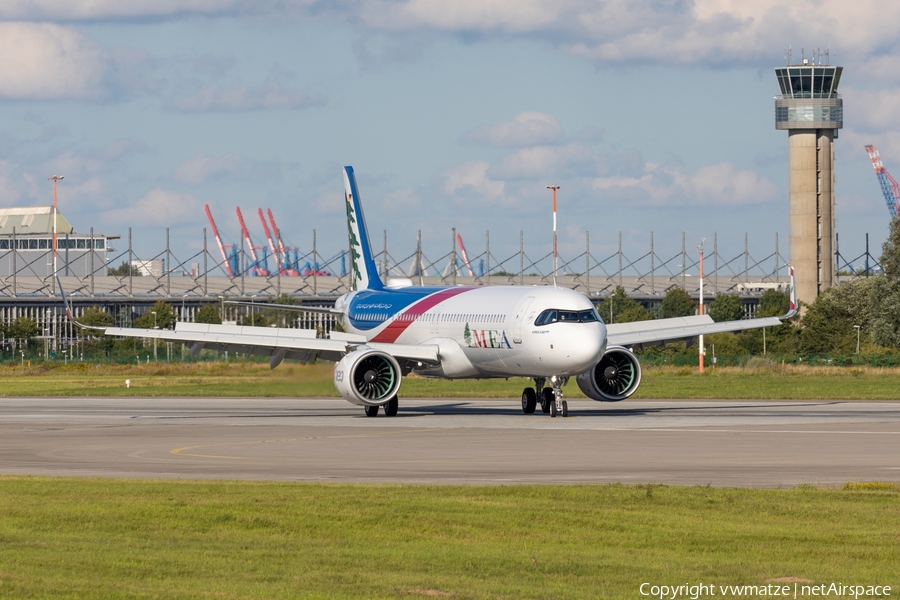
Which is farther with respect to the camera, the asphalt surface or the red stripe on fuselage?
the red stripe on fuselage

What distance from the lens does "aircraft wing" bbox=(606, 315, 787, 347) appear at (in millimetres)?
49406

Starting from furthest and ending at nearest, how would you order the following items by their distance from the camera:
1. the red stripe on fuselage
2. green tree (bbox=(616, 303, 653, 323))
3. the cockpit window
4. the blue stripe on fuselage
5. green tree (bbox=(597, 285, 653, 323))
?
green tree (bbox=(597, 285, 653, 323)), green tree (bbox=(616, 303, 653, 323)), the blue stripe on fuselage, the red stripe on fuselage, the cockpit window

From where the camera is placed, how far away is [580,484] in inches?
923

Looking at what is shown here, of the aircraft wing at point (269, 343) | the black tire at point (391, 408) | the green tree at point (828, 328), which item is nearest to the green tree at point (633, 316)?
the green tree at point (828, 328)

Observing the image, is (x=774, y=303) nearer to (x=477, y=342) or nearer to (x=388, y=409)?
(x=477, y=342)

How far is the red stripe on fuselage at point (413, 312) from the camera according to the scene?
5109 centimetres

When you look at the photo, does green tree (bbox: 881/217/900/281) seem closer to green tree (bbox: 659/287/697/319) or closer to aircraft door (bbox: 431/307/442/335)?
green tree (bbox: 659/287/697/319)

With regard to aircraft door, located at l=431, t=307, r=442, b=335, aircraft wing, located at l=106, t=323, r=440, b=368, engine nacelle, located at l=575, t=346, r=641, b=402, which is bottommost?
engine nacelle, located at l=575, t=346, r=641, b=402

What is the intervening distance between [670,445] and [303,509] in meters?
15.2

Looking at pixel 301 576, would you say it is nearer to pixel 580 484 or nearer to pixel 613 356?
pixel 580 484

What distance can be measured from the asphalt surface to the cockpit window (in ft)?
10.5

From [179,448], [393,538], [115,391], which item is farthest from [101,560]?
[115,391]

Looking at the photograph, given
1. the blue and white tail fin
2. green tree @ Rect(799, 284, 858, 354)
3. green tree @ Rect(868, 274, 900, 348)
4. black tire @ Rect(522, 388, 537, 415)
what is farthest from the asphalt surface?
green tree @ Rect(799, 284, 858, 354)

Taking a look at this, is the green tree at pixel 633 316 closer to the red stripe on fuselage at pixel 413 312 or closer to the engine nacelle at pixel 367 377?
the red stripe on fuselage at pixel 413 312
